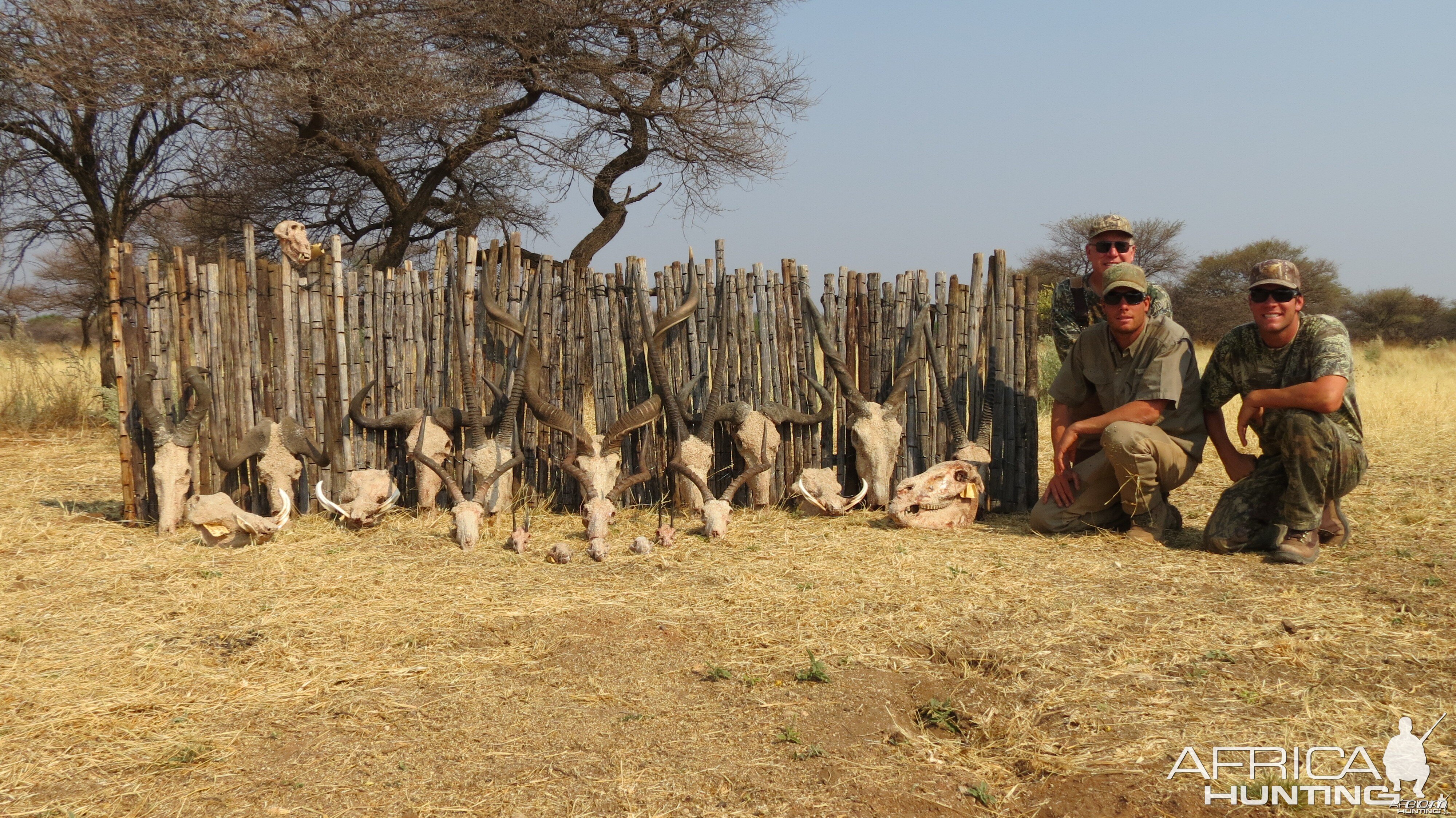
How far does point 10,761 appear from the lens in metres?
3.08

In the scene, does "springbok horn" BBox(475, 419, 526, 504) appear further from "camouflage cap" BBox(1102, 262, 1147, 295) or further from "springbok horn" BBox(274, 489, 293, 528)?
"camouflage cap" BBox(1102, 262, 1147, 295)

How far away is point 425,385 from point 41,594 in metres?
2.51

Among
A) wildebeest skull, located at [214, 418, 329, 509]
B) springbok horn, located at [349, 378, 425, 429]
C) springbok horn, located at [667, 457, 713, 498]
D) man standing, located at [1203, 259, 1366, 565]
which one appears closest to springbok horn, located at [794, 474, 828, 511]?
springbok horn, located at [667, 457, 713, 498]

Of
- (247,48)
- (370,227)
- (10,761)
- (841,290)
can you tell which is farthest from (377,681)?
(370,227)

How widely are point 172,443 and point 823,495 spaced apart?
420cm

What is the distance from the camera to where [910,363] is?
6562mm

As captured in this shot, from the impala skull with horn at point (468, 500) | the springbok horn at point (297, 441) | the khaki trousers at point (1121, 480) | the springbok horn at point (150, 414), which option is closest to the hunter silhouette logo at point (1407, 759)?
the khaki trousers at point (1121, 480)

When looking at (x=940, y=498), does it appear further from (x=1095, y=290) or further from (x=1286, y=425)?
(x=1286, y=425)

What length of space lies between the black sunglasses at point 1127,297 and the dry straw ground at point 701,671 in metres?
1.37

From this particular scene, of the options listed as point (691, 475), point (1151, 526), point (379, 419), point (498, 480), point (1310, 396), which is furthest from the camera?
point (379, 419)

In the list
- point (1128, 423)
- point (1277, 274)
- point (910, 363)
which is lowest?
point (1128, 423)

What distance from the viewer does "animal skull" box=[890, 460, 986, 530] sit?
6.05 metres

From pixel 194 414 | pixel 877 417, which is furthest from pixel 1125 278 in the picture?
pixel 194 414

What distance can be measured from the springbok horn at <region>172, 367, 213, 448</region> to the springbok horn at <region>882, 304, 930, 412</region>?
14.6ft
